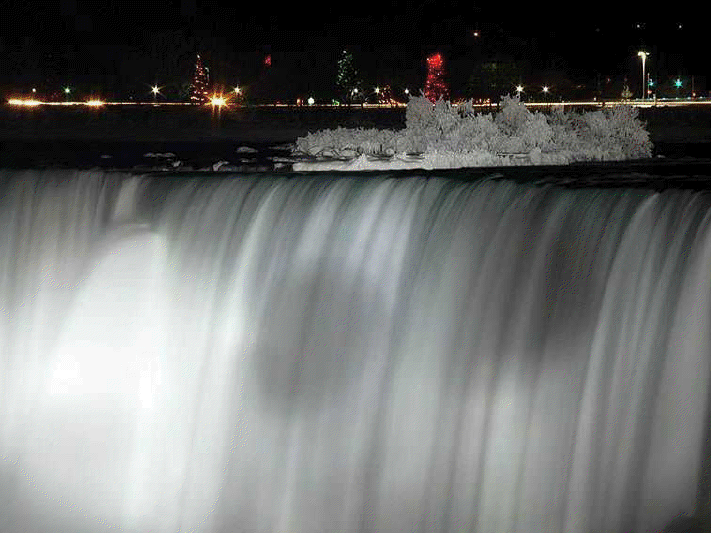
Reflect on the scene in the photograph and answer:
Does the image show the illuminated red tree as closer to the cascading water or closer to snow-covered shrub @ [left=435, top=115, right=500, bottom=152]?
snow-covered shrub @ [left=435, top=115, right=500, bottom=152]

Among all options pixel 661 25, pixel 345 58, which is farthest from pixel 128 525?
pixel 345 58

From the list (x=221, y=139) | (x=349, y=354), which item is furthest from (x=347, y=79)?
(x=349, y=354)

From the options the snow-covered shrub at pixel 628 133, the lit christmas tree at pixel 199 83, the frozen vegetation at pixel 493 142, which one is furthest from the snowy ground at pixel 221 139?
the lit christmas tree at pixel 199 83

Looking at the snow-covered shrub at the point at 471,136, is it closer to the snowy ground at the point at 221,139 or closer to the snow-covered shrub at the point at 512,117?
the snow-covered shrub at the point at 512,117

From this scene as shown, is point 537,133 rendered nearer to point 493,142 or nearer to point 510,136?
point 510,136

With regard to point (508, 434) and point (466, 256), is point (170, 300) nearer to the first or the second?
point (466, 256)

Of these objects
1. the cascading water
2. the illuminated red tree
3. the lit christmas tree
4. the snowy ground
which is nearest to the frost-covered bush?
the snowy ground
